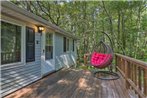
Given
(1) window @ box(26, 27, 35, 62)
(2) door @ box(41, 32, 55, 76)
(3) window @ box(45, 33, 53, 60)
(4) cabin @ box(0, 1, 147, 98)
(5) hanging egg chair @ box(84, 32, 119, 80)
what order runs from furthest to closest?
(3) window @ box(45, 33, 53, 60) → (2) door @ box(41, 32, 55, 76) → (5) hanging egg chair @ box(84, 32, 119, 80) → (1) window @ box(26, 27, 35, 62) → (4) cabin @ box(0, 1, 147, 98)

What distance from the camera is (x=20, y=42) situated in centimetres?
507

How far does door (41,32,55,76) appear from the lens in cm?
698

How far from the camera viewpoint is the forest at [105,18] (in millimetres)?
16125

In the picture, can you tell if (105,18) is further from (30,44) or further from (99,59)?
(30,44)

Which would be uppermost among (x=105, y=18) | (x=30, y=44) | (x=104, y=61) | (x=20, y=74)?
(x=105, y=18)

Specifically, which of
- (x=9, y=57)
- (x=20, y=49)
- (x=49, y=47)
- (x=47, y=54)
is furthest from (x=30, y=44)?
(x=49, y=47)

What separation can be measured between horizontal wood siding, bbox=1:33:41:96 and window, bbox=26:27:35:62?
0.20m

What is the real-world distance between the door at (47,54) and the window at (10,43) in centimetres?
196

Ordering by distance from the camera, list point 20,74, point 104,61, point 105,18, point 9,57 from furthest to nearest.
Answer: point 105,18, point 104,61, point 20,74, point 9,57

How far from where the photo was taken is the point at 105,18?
1919 centimetres

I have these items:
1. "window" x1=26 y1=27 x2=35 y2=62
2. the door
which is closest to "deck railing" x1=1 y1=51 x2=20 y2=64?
"window" x1=26 y1=27 x2=35 y2=62

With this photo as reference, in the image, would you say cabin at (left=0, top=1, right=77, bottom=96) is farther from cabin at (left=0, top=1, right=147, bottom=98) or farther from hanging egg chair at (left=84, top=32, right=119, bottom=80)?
hanging egg chair at (left=84, top=32, right=119, bottom=80)

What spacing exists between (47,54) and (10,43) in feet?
10.3

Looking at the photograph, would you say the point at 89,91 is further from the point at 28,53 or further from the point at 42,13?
the point at 42,13
